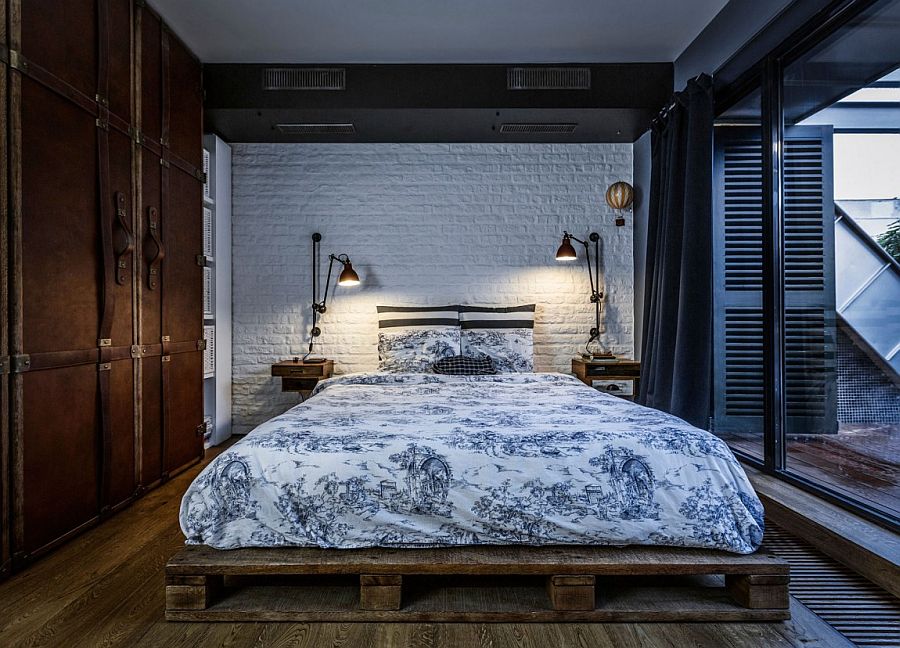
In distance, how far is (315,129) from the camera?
4.55 m

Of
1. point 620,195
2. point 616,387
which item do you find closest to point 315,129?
point 620,195

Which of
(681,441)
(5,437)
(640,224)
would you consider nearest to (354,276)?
(640,224)

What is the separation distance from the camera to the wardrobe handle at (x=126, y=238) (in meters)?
3.01

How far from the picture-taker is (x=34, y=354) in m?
2.41

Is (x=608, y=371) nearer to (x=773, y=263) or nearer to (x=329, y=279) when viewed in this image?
(x=773, y=263)

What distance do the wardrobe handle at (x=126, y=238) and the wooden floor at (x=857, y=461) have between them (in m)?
3.52

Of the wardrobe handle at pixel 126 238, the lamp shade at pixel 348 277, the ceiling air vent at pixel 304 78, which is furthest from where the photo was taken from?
the lamp shade at pixel 348 277

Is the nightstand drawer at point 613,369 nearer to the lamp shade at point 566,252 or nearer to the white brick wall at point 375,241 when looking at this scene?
the white brick wall at point 375,241

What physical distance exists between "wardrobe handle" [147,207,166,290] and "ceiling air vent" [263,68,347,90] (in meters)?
1.38

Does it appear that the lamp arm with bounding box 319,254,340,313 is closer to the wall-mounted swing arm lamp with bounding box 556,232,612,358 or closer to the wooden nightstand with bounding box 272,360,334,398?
the wooden nightstand with bounding box 272,360,334,398

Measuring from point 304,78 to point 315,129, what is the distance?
0.42 m

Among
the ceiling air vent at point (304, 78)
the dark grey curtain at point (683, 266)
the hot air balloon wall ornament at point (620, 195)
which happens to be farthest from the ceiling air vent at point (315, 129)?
the dark grey curtain at point (683, 266)

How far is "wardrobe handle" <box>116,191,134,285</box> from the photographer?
3006mm

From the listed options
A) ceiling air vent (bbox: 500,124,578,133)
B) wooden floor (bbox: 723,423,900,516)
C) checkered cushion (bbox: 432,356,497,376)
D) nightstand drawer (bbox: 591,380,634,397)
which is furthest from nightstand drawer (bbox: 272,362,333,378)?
wooden floor (bbox: 723,423,900,516)
